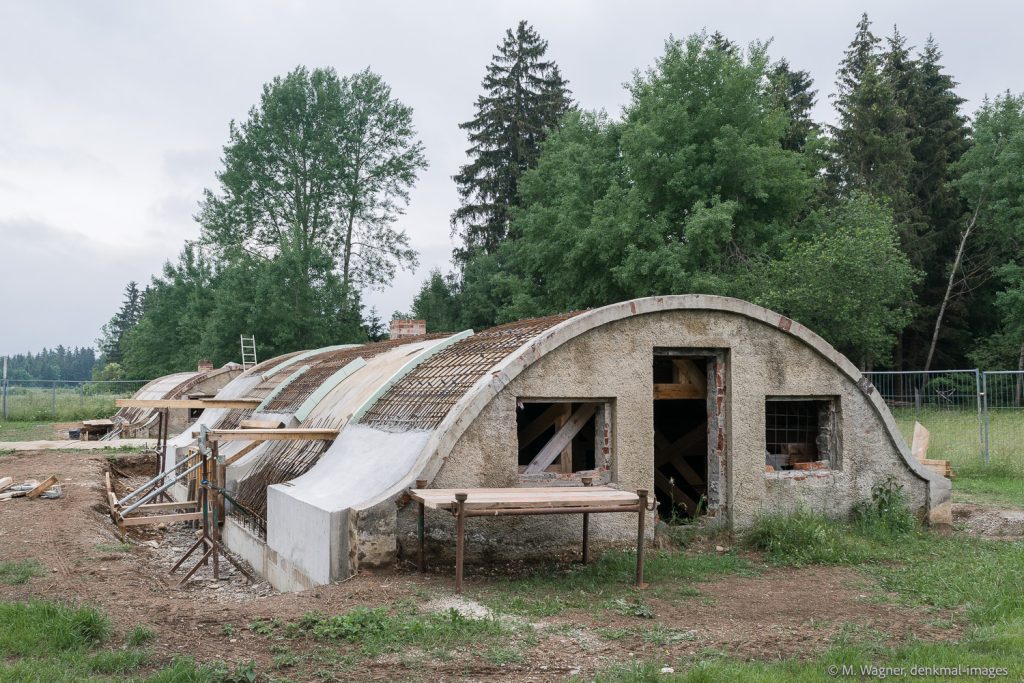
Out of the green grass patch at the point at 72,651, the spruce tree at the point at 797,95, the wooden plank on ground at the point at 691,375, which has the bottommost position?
the green grass patch at the point at 72,651

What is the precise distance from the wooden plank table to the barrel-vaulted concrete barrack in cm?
48

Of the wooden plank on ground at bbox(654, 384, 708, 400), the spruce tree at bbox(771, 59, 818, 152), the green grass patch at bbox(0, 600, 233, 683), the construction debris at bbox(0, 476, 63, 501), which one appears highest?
the spruce tree at bbox(771, 59, 818, 152)

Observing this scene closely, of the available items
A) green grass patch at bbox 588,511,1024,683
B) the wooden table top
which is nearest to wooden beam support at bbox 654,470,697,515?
green grass patch at bbox 588,511,1024,683

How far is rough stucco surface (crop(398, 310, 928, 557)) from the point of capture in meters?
9.28

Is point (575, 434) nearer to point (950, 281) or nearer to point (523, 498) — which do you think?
point (523, 498)

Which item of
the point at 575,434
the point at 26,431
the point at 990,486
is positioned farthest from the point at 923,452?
the point at 26,431

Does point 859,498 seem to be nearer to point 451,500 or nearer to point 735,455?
point 735,455

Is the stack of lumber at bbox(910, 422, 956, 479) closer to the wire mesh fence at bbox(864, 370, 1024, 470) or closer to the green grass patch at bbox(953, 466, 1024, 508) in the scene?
the green grass patch at bbox(953, 466, 1024, 508)

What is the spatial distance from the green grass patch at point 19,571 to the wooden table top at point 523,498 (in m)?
4.07

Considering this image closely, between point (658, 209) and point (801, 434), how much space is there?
57.3 feet

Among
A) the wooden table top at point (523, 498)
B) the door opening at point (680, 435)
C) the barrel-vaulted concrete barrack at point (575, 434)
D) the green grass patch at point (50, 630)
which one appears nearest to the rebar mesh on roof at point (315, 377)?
the barrel-vaulted concrete barrack at point (575, 434)

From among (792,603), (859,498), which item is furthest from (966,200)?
(792,603)

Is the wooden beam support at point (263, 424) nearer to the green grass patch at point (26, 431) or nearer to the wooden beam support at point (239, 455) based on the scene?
the wooden beam support at point (239, 455)

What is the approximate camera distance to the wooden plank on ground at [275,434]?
10.4m
